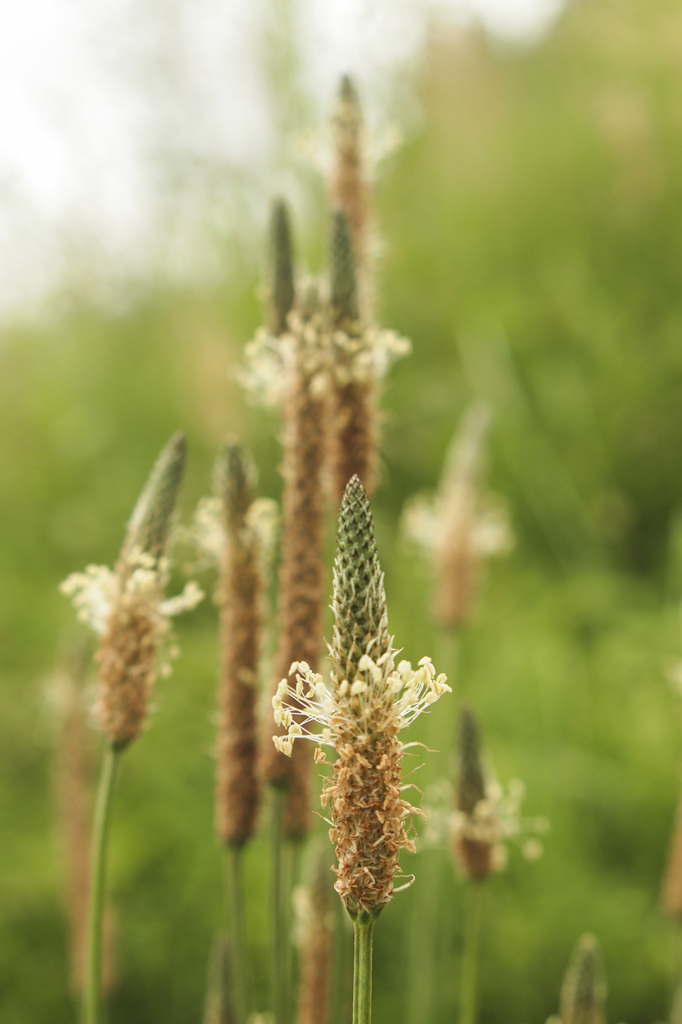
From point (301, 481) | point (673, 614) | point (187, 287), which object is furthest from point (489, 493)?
point (301, 481)

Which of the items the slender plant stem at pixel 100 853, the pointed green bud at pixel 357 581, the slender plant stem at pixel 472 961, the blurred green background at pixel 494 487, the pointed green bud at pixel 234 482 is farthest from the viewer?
the blurred green background at pixel 494 487

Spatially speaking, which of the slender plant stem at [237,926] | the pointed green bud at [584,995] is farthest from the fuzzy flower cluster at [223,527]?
the pointed green bud at [584,995]

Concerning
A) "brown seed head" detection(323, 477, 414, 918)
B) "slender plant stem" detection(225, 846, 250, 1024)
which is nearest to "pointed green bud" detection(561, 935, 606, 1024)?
"slender plant stem" detection(225, 846, 250, 1024)

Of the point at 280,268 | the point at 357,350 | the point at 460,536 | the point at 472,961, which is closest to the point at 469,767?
the point at 472,961

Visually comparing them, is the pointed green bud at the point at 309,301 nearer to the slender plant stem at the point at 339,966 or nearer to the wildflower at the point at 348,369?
the wildflower at the point at 348,369

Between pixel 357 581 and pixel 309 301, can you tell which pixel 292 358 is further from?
pixel 357 581

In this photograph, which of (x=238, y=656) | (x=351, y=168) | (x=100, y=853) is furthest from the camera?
(x=351, y=168)

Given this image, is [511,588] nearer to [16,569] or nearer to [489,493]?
[489,493]
